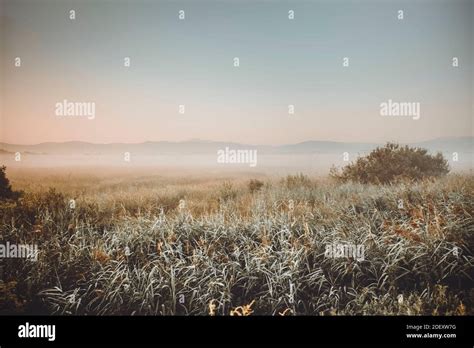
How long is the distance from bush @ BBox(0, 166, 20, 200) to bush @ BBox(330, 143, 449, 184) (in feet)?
10.0

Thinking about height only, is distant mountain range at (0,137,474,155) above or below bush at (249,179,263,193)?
above

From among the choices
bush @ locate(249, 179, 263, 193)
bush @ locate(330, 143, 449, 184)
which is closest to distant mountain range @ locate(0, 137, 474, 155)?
bush @ locate(330, 143, 449, 184)

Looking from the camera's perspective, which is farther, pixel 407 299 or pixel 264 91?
pixel 264 91

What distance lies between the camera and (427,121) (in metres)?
4.97

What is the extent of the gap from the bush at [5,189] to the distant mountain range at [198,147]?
0.65 ft

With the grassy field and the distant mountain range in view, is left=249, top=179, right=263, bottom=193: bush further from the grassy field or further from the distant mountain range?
the distant mountain range

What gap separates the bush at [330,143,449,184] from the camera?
4961 millimetres

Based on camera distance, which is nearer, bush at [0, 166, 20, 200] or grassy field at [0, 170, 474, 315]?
grassy field at [0, 170, 474, 315]

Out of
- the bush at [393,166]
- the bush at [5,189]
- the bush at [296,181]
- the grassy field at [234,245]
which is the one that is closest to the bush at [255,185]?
the grassy field at [234,245]

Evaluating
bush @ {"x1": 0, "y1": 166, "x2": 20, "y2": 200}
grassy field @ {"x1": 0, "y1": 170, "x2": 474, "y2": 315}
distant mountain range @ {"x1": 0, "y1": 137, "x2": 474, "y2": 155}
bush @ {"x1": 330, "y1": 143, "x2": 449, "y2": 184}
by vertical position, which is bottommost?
grassy field @ {"x1": 0, "y1": 170, "x2": 474, "y2": 315}
